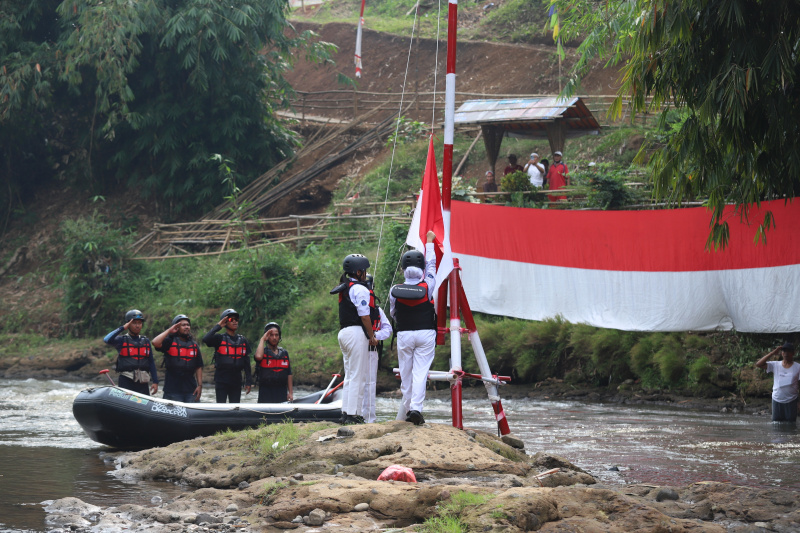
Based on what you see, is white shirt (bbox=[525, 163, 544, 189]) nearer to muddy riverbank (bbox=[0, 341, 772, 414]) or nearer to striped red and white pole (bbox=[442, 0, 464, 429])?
muddy riverbank (bbox=[0, 341, 772, 414])

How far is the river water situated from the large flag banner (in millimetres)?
1618

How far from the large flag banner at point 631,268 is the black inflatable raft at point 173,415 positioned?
6413 mm

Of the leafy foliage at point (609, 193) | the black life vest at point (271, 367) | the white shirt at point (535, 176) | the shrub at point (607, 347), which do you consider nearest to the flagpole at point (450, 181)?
the black life vest at point (271, 367)

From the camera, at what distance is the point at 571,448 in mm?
11227

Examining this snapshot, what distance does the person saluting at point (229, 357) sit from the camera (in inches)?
457

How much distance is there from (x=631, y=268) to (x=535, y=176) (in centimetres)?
499

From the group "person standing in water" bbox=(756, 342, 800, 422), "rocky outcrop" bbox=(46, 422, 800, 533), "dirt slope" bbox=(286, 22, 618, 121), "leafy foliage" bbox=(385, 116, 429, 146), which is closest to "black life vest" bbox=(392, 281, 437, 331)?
"rocky outcrop" bbox=(46, 422, 800, 533)

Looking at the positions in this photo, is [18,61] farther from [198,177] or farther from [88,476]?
[88,476]

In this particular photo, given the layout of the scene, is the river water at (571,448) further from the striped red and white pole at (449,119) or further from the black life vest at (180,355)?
the striped red and white pole at (449,119)

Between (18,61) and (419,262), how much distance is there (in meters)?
22.3

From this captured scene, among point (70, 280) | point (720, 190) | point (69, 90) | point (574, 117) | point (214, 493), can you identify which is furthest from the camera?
point (69, 90)

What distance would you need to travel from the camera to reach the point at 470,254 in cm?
1705

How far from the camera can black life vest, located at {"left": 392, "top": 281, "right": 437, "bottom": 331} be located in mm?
8914

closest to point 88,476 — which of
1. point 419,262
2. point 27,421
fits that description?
point 419,262
